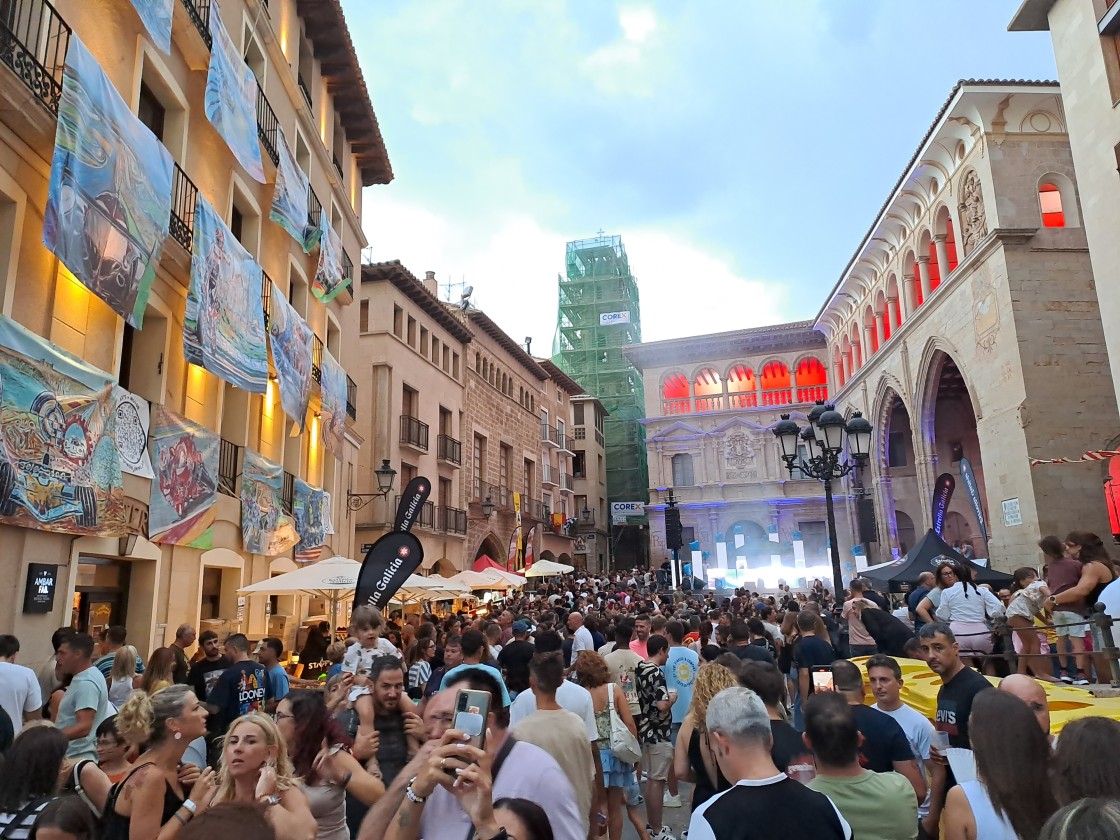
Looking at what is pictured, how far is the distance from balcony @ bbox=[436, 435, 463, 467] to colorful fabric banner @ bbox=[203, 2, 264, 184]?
16.6 m

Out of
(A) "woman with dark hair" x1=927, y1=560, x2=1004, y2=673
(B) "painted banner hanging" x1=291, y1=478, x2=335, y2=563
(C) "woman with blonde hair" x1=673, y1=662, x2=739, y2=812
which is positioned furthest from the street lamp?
(C) "woman with blonde hair" x1=673, y1=662, x2=739, y2=812

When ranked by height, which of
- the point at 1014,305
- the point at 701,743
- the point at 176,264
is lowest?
the point at 701,743

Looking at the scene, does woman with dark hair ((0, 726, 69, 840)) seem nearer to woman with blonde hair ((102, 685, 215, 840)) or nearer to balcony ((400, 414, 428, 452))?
woman with blonde hair ((102, 685, 215, 840))

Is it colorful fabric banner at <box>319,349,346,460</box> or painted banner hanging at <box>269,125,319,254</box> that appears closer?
painted banner hanging at <box>269,125,319,254</box>

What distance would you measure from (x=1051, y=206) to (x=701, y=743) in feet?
67.4

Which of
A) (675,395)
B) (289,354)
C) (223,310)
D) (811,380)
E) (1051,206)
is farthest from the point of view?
(675,395)

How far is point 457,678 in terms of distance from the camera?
3.18 metres

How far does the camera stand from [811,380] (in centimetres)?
4331

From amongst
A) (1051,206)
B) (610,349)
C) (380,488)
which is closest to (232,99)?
(380,488)

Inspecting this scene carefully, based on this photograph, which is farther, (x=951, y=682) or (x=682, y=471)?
(x=682, y=471)

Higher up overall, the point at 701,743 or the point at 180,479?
the point at 180,479

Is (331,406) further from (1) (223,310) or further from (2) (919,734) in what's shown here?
(2) (919,734)

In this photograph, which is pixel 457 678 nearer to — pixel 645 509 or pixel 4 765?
pixel 4 765

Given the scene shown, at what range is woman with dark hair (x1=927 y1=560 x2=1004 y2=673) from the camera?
8953 millimetres
